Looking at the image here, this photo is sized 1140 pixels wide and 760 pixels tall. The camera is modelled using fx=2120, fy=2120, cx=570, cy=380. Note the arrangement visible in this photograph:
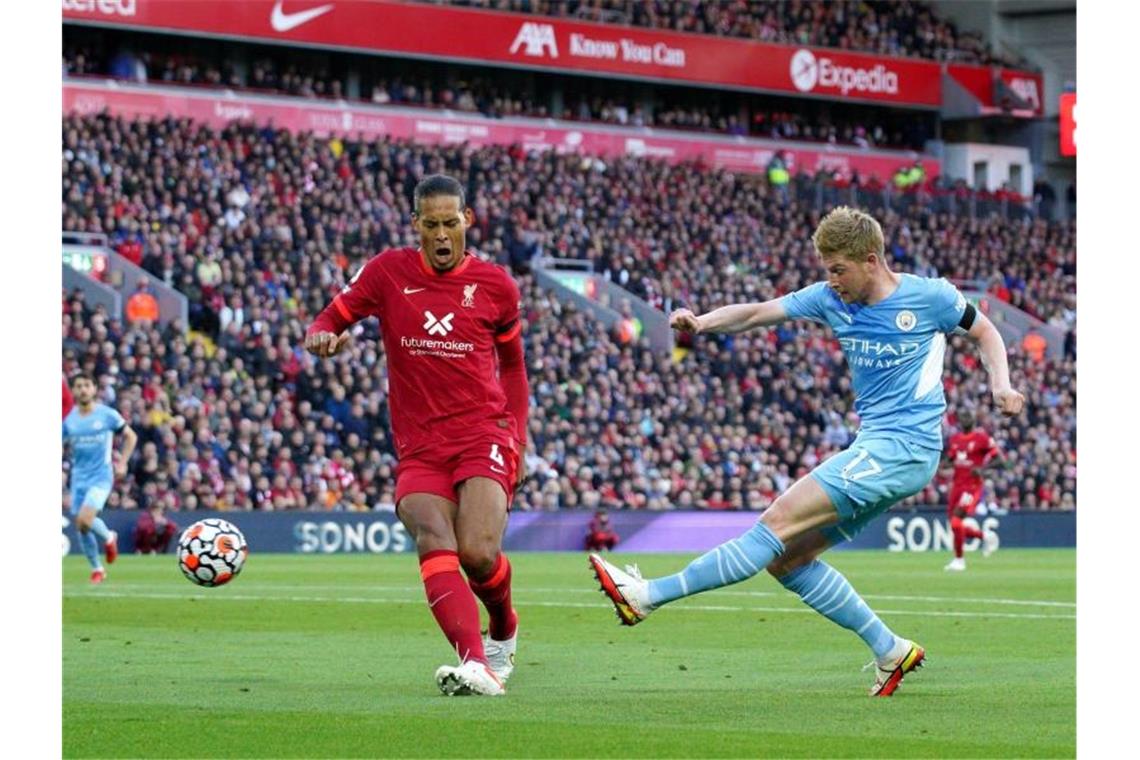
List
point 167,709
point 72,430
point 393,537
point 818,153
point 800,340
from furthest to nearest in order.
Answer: point 818,153, point 800,340, point 393,537, point 72,430, point 167,709

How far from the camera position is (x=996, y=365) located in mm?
10422

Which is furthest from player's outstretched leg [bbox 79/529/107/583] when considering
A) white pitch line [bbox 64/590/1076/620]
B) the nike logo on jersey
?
the nike logo on jersey

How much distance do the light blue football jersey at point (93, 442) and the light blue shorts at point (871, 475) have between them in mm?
14560

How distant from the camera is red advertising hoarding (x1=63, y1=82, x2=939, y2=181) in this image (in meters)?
45.5

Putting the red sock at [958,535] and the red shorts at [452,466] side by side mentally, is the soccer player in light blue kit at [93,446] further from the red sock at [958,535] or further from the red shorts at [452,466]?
the red shorts at [452,466]

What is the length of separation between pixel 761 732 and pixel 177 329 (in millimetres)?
27109

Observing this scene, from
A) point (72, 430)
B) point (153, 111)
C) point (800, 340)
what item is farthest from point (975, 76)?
point (72, 430)

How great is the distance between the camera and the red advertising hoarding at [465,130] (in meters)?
45.5

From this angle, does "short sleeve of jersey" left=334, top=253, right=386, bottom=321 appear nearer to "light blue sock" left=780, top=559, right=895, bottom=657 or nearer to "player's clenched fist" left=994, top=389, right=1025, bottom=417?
"light blue sock" left=780, top=559, right=895, bottom=657

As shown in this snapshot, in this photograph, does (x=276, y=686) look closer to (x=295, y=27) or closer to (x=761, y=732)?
(x=761, y=732)

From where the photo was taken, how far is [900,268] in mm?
51969

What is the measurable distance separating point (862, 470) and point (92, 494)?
14.7 metres

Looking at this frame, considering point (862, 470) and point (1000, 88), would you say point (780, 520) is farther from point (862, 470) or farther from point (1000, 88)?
point (1000, 88)

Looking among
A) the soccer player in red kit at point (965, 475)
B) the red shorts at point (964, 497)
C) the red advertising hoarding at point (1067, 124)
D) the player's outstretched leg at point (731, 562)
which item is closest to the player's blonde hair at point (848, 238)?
the player's outstretched leg at point (731, 562)
